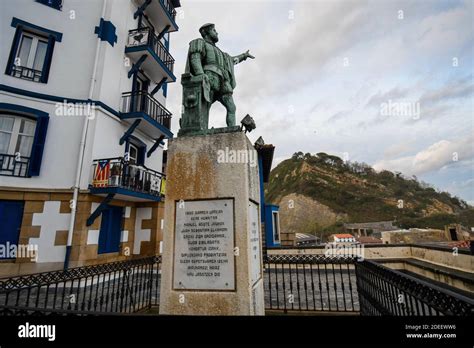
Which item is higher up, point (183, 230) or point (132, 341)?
point (183, 230)

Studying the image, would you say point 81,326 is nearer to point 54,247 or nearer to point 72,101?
point 54,247

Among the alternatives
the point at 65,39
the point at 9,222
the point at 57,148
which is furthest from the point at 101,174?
the point at 65,39

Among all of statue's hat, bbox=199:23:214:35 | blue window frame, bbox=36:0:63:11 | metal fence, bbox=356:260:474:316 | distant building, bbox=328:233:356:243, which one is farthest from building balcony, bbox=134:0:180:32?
distant building, bbox=328:233:356:243

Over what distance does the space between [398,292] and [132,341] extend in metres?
2.77

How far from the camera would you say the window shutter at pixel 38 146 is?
876 cm

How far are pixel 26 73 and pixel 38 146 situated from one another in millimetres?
3130

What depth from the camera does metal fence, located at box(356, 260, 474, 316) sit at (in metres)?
1.84

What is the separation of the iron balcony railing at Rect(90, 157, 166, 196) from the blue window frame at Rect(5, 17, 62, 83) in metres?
4.23

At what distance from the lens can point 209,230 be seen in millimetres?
3174

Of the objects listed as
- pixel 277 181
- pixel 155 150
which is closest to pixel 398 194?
pixel 277 181

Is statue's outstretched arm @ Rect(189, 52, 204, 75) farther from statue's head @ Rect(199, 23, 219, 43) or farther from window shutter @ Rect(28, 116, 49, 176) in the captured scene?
window shutter @ Rect(28, 116, 49, 176)

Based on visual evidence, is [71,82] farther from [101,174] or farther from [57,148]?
[101,174]

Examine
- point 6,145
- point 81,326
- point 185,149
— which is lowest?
point 81,326

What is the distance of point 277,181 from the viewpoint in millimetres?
89062
